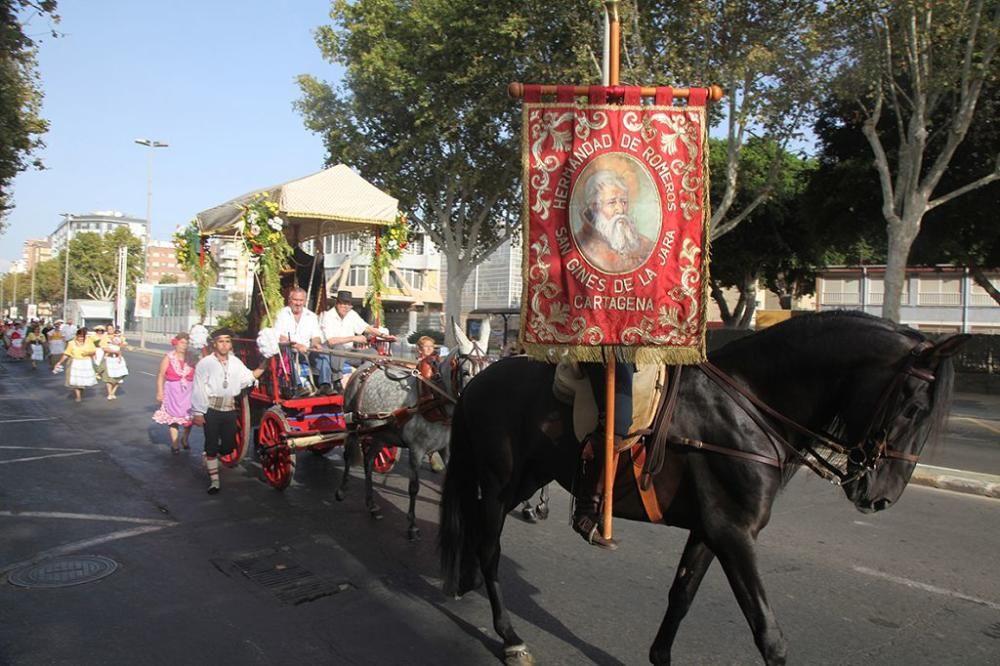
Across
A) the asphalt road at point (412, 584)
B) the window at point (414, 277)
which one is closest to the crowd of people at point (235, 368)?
the asphalt road at point (412, 584)

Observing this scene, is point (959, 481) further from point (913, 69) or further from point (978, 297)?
point (978, 297)

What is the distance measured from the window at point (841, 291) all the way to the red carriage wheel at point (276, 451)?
42.5m

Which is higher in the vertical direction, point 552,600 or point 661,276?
point 661,276

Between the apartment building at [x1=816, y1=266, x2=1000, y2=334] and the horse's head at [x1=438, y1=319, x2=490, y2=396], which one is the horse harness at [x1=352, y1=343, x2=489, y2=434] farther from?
the apartment building at [x1=816, y1=266, x2=1000, y2=334]

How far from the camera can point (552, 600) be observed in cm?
507

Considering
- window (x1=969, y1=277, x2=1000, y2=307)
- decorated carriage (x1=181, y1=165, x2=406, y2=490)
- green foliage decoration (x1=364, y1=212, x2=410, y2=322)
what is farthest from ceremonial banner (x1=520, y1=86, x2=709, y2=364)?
window (x1=969, y1=277, x2=1000, y2=307)

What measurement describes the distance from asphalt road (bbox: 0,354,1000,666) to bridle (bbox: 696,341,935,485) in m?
0.97

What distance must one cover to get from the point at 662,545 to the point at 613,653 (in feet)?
7.10

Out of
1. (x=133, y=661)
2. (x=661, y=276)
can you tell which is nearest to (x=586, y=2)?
(x=661, y=276)

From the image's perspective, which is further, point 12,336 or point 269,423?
point 12,336

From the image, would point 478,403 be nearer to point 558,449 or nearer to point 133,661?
point 558,449

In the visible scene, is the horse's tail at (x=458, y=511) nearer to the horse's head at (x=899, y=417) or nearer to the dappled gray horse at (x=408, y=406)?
the dappled gray horse at (x=408, y=406)

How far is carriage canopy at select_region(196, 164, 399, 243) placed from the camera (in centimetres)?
936

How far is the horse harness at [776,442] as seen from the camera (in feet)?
11.0
